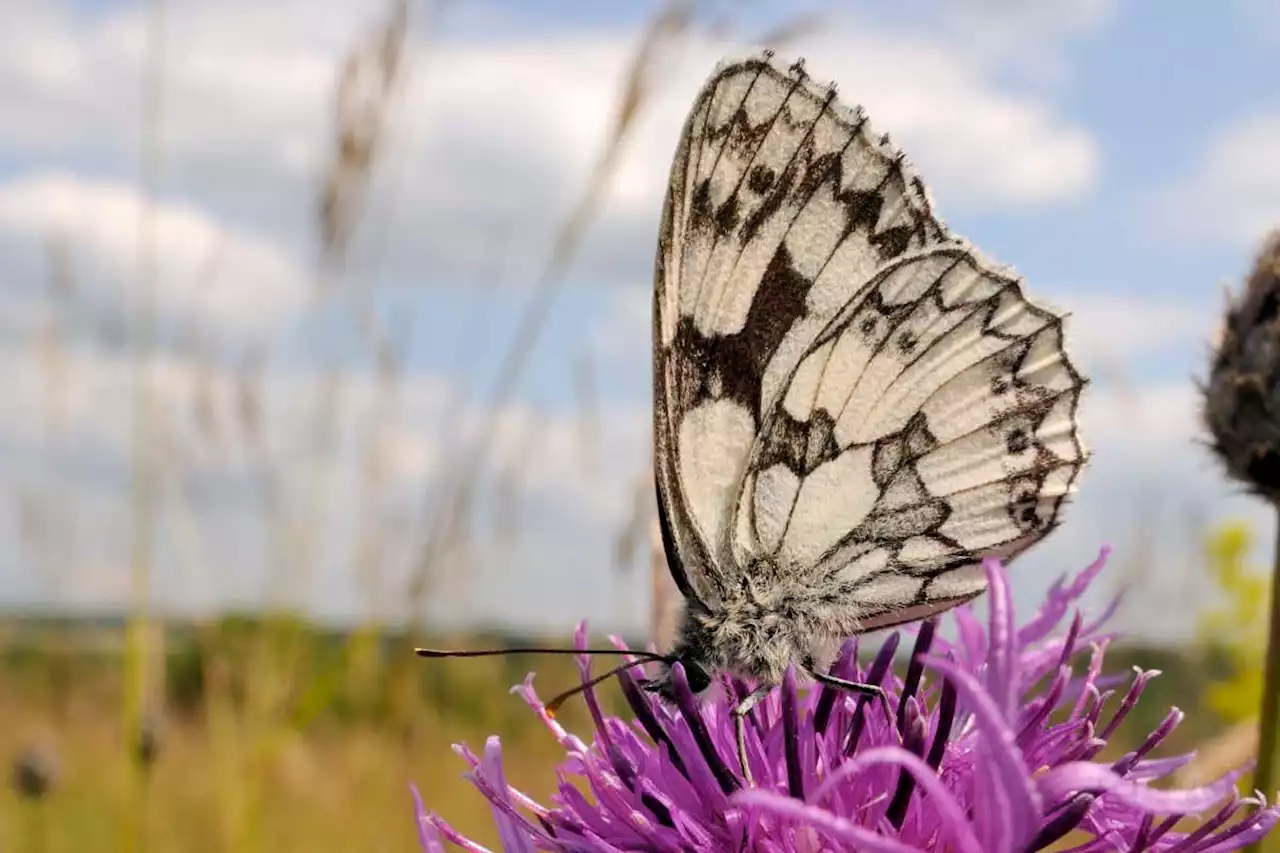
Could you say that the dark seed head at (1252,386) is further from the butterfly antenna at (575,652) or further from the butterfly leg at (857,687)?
the butterfly antenna at (575,652)

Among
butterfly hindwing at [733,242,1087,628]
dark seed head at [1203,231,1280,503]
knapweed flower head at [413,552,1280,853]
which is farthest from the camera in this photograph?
dark seed head at [1203,231,1280,503]

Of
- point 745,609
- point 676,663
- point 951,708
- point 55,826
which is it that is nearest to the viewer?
point 951,708

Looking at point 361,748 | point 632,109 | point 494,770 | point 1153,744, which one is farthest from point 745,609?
point 361,748

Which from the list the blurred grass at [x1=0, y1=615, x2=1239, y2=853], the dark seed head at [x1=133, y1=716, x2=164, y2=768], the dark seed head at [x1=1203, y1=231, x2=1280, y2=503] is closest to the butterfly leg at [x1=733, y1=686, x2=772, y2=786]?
the dark seed head at [x1=1203, y1=231, x2=1280, y2=503]

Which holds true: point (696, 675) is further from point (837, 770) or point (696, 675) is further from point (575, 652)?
point (837, 770)

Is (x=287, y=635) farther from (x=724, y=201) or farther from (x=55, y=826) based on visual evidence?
(x=55, y=826)

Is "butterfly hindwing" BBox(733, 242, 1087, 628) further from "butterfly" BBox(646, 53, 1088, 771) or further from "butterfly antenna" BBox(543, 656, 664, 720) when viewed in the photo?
"butterfly antenna" BBox(543, 656, 664, 720)

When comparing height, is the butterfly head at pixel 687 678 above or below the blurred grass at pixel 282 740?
above

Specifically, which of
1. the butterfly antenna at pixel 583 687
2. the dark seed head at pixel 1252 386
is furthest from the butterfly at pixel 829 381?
the dark seed head at pixel 1252 386
